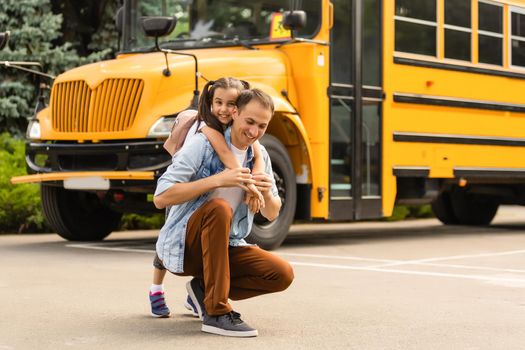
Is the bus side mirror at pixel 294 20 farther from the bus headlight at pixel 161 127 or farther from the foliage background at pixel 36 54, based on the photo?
the foliage background at pixel 36 54

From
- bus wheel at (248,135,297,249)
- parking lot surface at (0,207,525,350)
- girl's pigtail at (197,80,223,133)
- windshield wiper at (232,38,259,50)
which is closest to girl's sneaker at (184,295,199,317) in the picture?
parking lot surface at (0,207,525,350)

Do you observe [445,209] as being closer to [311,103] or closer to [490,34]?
[490,34]

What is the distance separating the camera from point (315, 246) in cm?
1123

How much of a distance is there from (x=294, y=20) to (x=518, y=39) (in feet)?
13.2

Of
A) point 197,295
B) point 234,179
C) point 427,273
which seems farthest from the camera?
point 427,273

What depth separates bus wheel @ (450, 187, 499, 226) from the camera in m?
15.5

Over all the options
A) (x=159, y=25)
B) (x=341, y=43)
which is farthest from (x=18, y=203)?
(x=341, y=43)

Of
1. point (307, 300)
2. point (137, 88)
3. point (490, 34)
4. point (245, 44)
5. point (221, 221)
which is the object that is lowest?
point (307, 300)

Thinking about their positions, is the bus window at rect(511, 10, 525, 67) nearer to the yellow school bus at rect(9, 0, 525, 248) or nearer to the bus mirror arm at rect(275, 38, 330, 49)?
the yellow school bus at rect(9, 0, 525, 248)

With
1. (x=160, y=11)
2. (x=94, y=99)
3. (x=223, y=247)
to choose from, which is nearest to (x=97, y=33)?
(x=160, y=11)

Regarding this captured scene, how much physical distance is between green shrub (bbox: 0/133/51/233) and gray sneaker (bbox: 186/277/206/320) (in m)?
6.87

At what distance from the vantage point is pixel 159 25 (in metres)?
9.48

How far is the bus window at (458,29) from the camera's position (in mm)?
12016

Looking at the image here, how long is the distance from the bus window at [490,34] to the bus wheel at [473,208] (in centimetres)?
304
